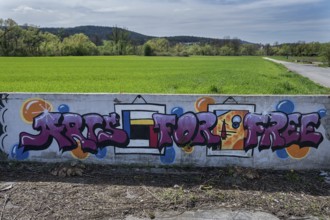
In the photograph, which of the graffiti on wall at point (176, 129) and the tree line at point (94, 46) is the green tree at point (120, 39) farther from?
the graffiti on wall at point (176, 129)

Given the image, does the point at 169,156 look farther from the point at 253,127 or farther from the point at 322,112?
the point at 322,112

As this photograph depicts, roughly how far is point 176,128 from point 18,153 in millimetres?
3351

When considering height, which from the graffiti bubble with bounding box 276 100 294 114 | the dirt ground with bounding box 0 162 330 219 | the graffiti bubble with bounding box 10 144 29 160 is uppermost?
the graffiti bubble with bounding box 276 100 294 114

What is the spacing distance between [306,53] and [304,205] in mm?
168797

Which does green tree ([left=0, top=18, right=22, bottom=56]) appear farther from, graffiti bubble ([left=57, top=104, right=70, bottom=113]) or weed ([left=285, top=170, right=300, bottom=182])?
weed ([left=285, top=170, right=300, bottom=182])

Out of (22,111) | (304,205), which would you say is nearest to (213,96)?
(304,205)

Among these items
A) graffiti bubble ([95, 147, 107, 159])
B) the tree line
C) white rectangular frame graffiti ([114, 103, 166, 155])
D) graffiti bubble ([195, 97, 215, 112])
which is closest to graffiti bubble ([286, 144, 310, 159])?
graffiti bubble ([195, 97, 215, 112])

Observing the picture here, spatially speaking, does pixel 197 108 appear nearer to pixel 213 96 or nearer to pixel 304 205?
pixel 213 96

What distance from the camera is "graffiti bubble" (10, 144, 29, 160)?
24.6ft

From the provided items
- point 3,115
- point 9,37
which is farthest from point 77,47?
point 3,115

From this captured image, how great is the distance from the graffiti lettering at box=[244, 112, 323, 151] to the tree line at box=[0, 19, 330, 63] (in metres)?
88.2

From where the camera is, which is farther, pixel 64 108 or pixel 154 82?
pixel 154 82

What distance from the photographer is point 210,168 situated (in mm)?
7250

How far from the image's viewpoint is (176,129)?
285 inches
